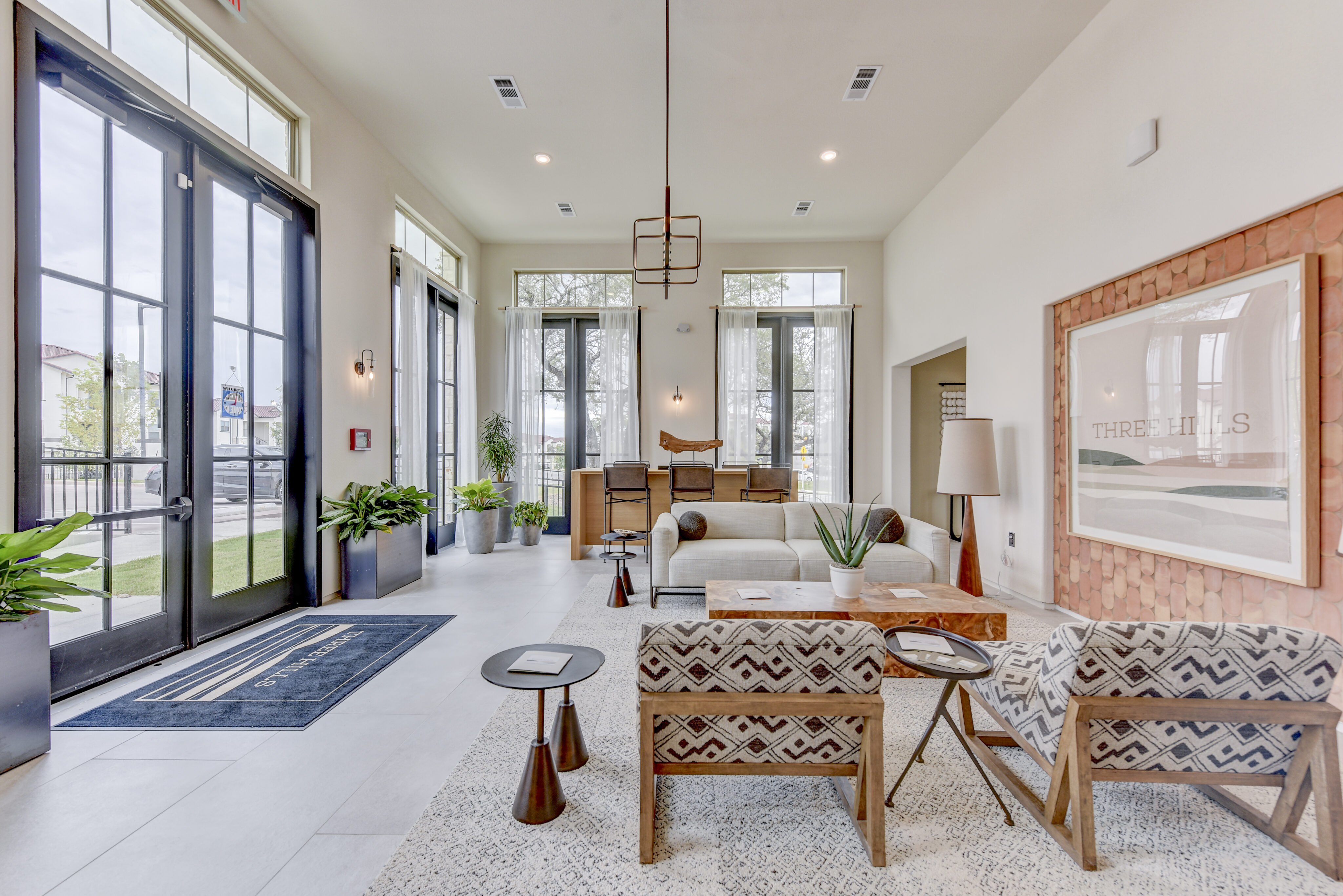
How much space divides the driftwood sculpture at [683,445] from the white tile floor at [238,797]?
387 centimetres

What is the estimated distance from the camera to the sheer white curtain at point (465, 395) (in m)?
6.83

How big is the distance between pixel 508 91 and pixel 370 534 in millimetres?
3588

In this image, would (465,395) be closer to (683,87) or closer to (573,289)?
(573,289)

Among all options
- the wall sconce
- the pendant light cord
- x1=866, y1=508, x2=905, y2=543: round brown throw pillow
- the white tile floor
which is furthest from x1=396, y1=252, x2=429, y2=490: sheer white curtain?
x1=866, y1=508, x2=905, y2=543: round brown throw pillow

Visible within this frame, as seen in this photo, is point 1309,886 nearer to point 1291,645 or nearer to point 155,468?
point 1291,645

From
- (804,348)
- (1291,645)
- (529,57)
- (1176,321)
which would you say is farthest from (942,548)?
(529,57)

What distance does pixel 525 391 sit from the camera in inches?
293

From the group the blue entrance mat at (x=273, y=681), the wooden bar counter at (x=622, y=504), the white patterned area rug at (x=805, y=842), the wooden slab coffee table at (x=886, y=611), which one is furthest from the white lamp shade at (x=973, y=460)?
the blue entrance mat at (x=273, y=681)

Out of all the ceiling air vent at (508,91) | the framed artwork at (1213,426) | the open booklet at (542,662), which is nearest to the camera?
the open booklet at (542,662)

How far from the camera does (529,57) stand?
3.85m

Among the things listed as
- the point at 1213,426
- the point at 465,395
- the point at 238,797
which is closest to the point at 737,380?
the point at 465,395

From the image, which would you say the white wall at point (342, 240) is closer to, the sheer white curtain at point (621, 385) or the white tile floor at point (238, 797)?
the white tile floor at point (238, 797)

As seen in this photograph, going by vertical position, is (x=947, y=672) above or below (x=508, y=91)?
below

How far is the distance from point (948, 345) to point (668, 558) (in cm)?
371
